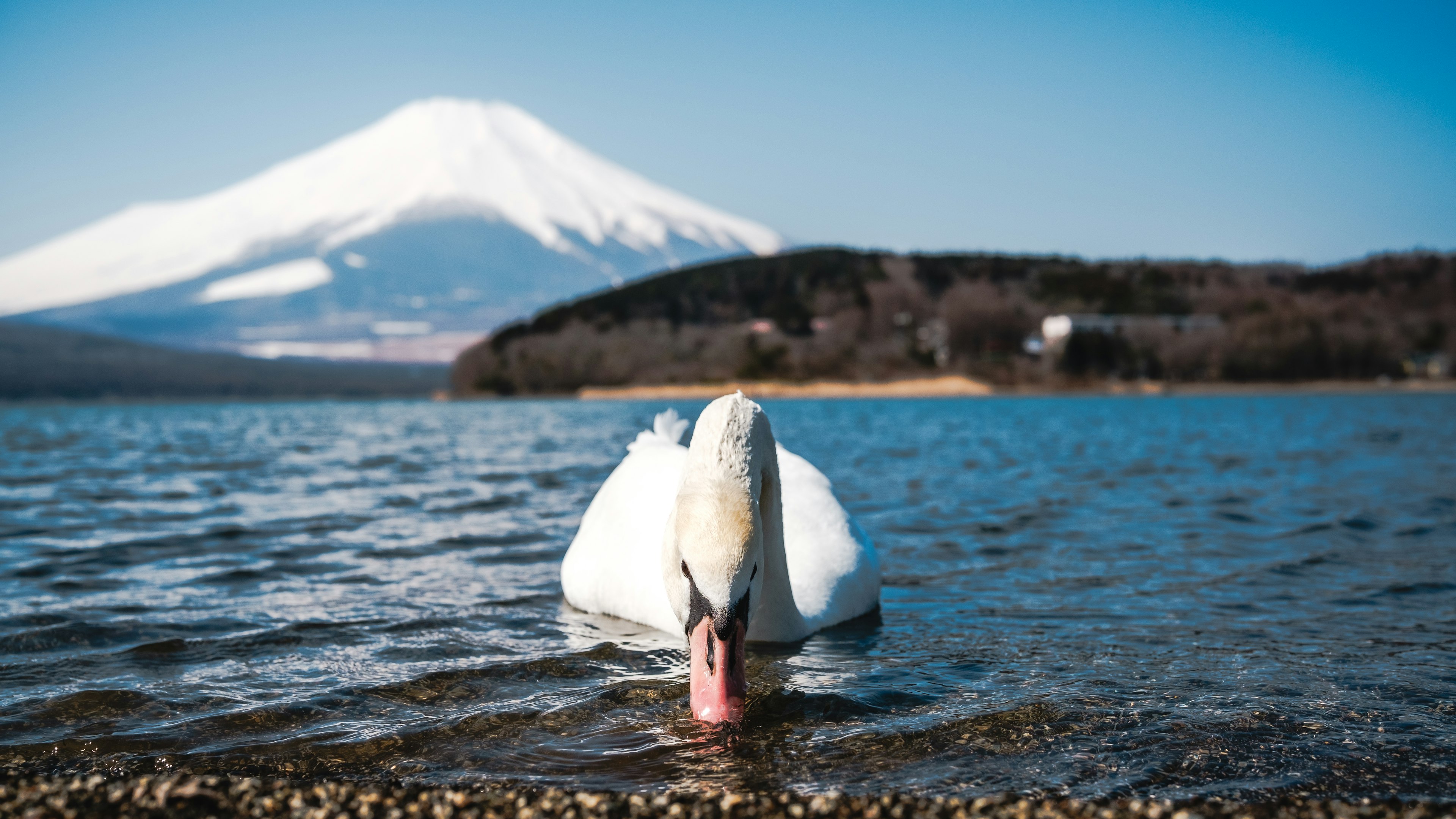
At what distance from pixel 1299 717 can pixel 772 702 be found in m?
2.23

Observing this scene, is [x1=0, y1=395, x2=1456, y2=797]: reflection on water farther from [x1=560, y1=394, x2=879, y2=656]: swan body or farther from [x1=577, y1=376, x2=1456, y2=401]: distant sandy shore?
[x1=577, y1=376, x2=1456, y2=401]: distant sandy shore

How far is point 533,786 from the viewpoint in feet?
12.7

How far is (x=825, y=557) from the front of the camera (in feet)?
20.9

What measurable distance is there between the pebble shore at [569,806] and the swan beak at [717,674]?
477 millimetres

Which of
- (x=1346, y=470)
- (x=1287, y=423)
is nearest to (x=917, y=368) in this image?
(x=1287, y=423)

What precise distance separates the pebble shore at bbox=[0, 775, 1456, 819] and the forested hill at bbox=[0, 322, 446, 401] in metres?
135

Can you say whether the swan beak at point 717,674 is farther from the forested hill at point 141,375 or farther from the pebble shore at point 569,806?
the forested hill at point 141,375

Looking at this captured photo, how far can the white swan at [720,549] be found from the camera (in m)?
3.97

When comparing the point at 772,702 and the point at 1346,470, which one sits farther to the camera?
the point at 1346,470

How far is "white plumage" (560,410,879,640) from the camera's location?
605 cm

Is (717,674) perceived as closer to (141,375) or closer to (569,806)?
(569,806)

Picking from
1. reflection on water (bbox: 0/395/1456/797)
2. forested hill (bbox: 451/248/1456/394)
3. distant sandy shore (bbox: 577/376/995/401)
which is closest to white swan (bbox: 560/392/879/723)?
reflection on water (bbox: 0/395/1456/797)

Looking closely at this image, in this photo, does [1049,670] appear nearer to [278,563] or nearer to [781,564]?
[781,564]

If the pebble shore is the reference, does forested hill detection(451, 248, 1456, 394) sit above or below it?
above
